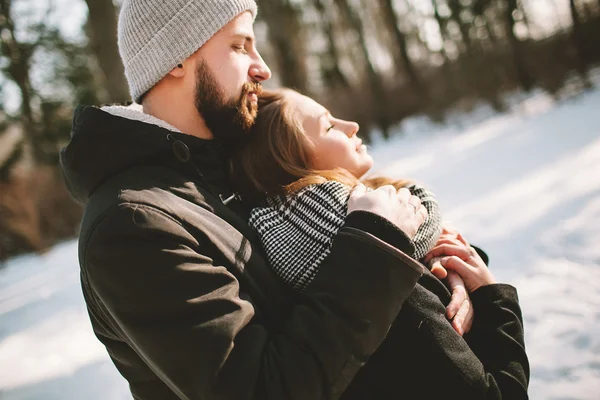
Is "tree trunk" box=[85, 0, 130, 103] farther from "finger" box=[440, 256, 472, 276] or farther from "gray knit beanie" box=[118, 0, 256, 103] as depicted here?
"finger" box=[440, 256, 472, 276]

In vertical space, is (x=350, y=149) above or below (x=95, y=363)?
above

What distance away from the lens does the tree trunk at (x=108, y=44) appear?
7078mm

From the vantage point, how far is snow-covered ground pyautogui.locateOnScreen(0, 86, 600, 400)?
2.94 m

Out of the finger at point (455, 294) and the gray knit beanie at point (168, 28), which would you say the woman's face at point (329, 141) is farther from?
the finger at point (455, 294)

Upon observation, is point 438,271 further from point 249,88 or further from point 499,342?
point 249,88

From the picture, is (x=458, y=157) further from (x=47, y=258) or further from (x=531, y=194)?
(x=47, y=258)

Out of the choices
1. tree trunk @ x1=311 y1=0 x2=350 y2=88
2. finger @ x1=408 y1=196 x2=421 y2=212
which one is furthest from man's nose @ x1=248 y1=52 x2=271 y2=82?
tree trunk @ x1=311 y1=0 x2=350 y2=88

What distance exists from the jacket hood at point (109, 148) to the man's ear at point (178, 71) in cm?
36

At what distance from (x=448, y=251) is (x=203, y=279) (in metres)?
0.96

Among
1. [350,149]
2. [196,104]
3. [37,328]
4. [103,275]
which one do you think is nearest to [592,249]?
[350,149]

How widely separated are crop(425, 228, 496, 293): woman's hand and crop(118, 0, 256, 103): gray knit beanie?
1.24 meters

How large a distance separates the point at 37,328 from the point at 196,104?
4452 mm

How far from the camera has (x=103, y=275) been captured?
1141 millimetres

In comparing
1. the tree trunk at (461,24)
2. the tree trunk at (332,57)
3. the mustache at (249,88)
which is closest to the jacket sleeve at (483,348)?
the mustache at (249,88)
